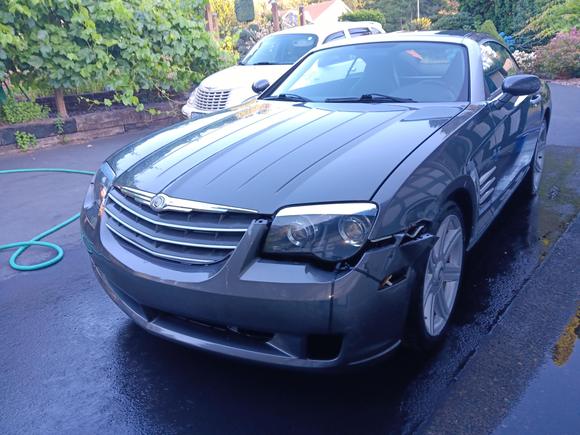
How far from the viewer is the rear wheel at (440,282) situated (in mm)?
2422

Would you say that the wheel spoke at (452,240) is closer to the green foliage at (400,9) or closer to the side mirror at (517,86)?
the side mirror at (517,86)

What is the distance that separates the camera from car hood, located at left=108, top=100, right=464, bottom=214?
7.61 ft

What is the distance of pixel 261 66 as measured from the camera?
8.73 meters

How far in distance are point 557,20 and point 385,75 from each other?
13982 millimetres

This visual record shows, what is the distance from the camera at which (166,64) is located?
8.96 m

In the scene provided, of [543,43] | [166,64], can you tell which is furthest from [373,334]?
[543,43]

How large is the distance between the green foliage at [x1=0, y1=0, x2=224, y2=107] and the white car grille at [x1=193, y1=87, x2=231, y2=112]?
1.15 m

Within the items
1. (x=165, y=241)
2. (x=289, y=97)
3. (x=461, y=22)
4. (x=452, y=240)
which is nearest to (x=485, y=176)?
(x=452, y=240)

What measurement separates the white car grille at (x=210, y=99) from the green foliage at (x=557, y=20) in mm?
10547

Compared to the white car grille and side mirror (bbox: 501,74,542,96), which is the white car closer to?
the white car grille

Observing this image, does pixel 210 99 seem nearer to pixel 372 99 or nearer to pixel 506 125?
pixel 372 99

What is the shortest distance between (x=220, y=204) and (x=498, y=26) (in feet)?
67.0

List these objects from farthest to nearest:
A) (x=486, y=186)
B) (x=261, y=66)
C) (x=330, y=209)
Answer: (x=261, y=66), (x=486, y=186), (x=330, y=209)

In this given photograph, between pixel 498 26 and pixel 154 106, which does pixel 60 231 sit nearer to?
pixel 154 106
